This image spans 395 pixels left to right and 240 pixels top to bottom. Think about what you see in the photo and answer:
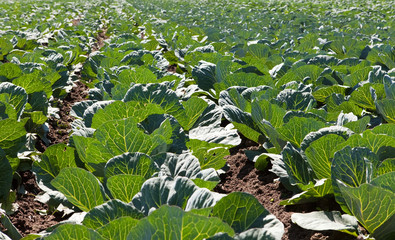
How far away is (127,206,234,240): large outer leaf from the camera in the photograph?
1.21 metres

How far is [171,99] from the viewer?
9.00 feet

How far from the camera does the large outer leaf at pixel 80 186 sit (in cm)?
185

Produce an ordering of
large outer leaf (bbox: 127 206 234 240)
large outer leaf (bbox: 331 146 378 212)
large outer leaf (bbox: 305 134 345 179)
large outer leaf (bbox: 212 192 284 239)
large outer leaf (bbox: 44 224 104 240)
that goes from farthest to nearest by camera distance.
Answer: large outer leaf (bbox: 305 134 345 179) < large outer leaf (bbox: 331 146 378 212) < large outer leaf (bbox: 212 192 284 239) < large outer leaf (bbox: 44 224 104 240) < large outer leaf (bbox: 127 206 234 240)

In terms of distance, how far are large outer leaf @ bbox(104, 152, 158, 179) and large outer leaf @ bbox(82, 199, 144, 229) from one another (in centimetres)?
39

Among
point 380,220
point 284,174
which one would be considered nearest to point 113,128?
point 284,174

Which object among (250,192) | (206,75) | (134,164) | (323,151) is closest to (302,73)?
(206,75)

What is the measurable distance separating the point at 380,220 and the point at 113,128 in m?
1.36

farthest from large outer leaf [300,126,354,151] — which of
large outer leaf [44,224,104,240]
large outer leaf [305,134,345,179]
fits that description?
large outer leaf [44,224,104,240]

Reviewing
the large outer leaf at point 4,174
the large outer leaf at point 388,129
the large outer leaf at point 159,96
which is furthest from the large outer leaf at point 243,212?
the large outer leaf at point 4,174

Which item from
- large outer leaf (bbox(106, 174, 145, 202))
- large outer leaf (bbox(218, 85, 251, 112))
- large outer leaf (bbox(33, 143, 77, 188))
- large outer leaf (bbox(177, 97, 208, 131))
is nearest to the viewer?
large outer leaf (bbox(106, 174, 145, 202))

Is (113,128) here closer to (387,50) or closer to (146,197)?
(146,197)

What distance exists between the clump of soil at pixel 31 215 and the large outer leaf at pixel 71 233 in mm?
1395

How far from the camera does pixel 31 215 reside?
2.82m

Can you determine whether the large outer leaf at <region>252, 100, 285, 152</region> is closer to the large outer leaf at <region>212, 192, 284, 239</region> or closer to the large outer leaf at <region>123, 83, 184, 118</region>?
the large outer leaf at <region>123, 83, 184, 118</region>
